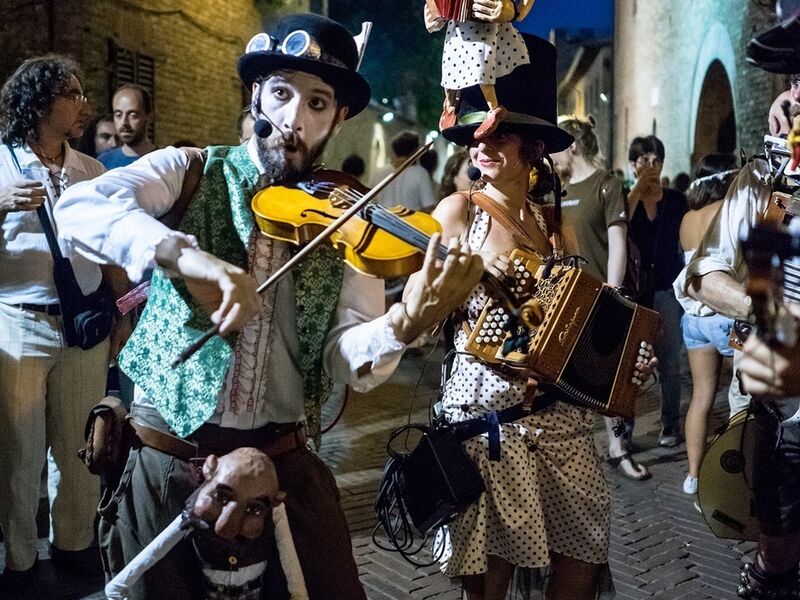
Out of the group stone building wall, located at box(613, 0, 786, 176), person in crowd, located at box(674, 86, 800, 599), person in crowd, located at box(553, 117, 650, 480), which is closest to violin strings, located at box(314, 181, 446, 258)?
person in crowd, located at box(674, 86, 800, 599)

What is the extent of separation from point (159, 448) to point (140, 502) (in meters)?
0.15

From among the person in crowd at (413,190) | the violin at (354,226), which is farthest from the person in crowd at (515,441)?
the person in crowd at (413,190)

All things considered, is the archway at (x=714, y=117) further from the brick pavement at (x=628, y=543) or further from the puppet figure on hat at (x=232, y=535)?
the puppet figure on hat at (x=232, y=535)

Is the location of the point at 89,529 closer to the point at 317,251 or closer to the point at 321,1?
the point at 317,251

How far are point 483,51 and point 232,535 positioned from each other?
1.79 m

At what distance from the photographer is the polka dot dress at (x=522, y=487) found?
3.02 meters

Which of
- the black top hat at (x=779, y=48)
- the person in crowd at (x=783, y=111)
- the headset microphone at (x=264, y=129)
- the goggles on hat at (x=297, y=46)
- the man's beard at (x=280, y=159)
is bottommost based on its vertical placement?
the man's beard at (x=280, y=159)

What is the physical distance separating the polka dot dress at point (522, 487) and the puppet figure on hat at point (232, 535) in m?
0.90

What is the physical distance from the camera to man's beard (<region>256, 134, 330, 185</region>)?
7.88 feet

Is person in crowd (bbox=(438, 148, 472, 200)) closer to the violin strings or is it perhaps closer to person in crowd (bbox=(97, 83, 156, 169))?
person in crowd (bbox=(97, 83, 156, 169))

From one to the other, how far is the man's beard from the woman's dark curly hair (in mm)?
2203

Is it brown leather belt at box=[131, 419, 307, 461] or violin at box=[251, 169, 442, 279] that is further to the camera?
brown leather belt at box=[131, 419, 307, 461]

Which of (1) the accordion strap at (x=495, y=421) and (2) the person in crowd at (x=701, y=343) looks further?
(2) the person in crowd at (x=701, y=343)

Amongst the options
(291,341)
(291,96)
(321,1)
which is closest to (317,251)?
(291,341)
